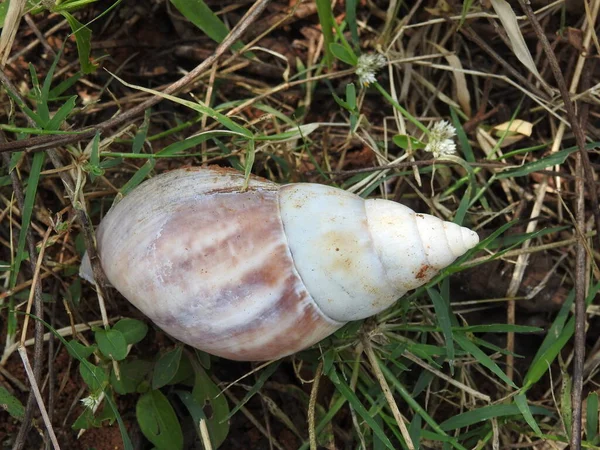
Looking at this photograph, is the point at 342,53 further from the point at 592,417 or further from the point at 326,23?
the point at 592,417

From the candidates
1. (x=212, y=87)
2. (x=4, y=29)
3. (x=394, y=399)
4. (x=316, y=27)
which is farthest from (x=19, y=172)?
(x=394, y=399)

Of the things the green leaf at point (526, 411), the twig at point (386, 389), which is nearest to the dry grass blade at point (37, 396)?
the twig at point (386, 389)

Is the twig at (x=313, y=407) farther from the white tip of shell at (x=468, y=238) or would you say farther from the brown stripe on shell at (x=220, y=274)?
the white tip of shell at (x=468, y=238)

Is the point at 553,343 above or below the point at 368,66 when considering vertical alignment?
below

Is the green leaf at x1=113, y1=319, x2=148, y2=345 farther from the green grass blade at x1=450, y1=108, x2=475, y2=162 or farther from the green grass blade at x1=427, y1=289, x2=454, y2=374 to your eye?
the green grass blade at x1=450, y1=108, x2=475, y2=162

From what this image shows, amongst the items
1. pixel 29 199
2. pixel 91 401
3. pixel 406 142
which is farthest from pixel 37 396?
pixel 406 142

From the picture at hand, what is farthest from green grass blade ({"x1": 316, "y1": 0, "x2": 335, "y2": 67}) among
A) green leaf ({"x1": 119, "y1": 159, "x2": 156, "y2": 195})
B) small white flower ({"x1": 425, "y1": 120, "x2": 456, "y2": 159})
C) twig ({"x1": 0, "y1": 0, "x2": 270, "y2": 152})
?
green leaf ({"x1": 119, "y1": 159, "x2": 156, "y2": 195})

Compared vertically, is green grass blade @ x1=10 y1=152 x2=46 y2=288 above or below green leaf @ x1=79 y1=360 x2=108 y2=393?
above
